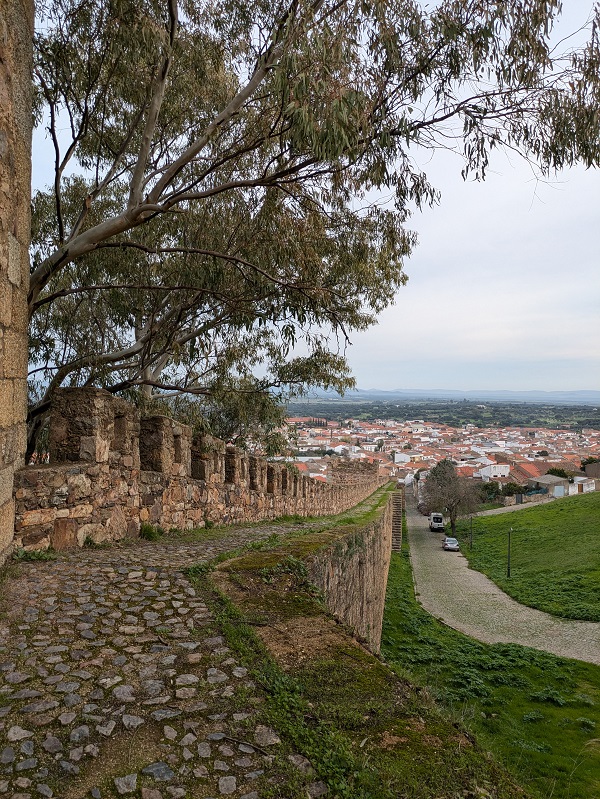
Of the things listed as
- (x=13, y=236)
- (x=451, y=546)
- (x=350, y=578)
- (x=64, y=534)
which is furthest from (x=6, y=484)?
(x=451, y=546)

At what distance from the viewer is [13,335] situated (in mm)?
4281

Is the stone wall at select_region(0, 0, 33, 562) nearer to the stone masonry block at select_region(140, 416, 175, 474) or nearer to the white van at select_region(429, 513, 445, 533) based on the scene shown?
the stone masonry block at select_region(140, 416, 175, 474)

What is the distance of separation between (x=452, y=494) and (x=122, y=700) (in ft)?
120

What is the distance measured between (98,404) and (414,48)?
518 centimetres

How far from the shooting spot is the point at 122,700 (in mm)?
2443

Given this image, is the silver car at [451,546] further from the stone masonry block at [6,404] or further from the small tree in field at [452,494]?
the stone masonry block at [6,404]

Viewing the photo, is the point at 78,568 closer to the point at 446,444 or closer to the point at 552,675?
the point at 552,675

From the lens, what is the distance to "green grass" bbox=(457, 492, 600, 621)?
658 inches

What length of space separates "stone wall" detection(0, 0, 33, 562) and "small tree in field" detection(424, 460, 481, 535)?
34.7 m

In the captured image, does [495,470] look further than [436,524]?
Yes

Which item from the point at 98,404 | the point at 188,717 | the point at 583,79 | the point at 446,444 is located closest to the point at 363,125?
the point at 583,79

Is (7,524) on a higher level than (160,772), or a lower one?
higher

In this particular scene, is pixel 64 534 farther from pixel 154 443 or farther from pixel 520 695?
pixel 520 695

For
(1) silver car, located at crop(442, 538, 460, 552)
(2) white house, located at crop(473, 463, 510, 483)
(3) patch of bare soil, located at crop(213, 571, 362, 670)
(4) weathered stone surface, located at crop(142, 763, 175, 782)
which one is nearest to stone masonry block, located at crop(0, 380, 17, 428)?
(3) patch of bare soil, located at crop(213, 571, 362, 670)
